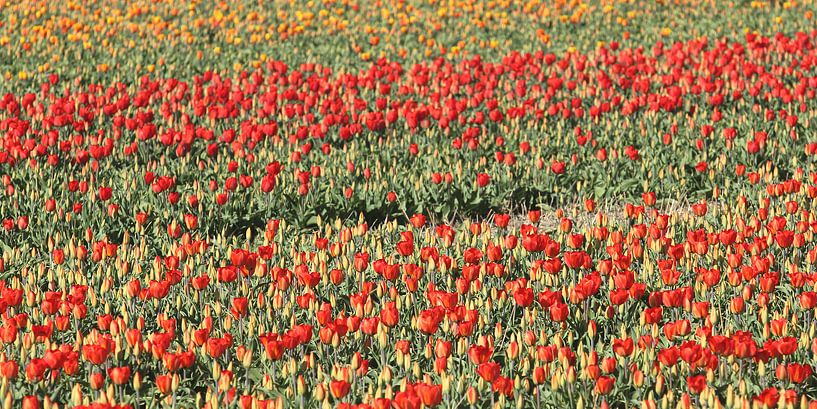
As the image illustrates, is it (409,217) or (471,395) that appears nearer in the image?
(471,395)

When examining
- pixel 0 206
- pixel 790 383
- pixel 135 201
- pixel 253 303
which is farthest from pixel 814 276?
pixel 0 206

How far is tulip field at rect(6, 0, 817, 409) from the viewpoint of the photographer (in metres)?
3.93

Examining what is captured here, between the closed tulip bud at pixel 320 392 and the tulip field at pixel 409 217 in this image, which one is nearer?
the closed tulip bud at pixel 320 392

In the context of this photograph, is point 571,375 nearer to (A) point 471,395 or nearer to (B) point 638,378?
(B) point 638,378

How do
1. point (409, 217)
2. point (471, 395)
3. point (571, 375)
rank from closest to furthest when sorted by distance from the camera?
point (471, 395), point (571, 375), point (409, 217)

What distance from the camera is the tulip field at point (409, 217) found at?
3.93 meters

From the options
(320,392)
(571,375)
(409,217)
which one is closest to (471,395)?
(571,375)

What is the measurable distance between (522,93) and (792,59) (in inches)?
120

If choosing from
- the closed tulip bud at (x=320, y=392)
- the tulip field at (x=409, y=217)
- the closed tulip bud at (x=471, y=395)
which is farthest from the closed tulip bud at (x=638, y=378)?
the closed tulip bud at (x=320, y=392)

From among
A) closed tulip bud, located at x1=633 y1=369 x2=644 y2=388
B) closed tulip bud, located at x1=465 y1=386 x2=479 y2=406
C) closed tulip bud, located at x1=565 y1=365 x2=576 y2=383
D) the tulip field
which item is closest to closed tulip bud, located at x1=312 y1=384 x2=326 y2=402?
the tulip field

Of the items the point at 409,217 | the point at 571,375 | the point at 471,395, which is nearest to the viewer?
the point at 471,395

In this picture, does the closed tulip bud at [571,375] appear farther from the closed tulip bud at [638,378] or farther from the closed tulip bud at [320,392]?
the closed tulip bud at [320,392]

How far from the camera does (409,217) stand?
6914 millimetres

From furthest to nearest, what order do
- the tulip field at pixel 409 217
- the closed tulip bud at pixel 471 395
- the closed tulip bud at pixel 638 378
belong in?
the tulip field at pixel 409 217 < the closed tulip bud at pixel 638 378 < the closed tulip bud at pixel 471 395
